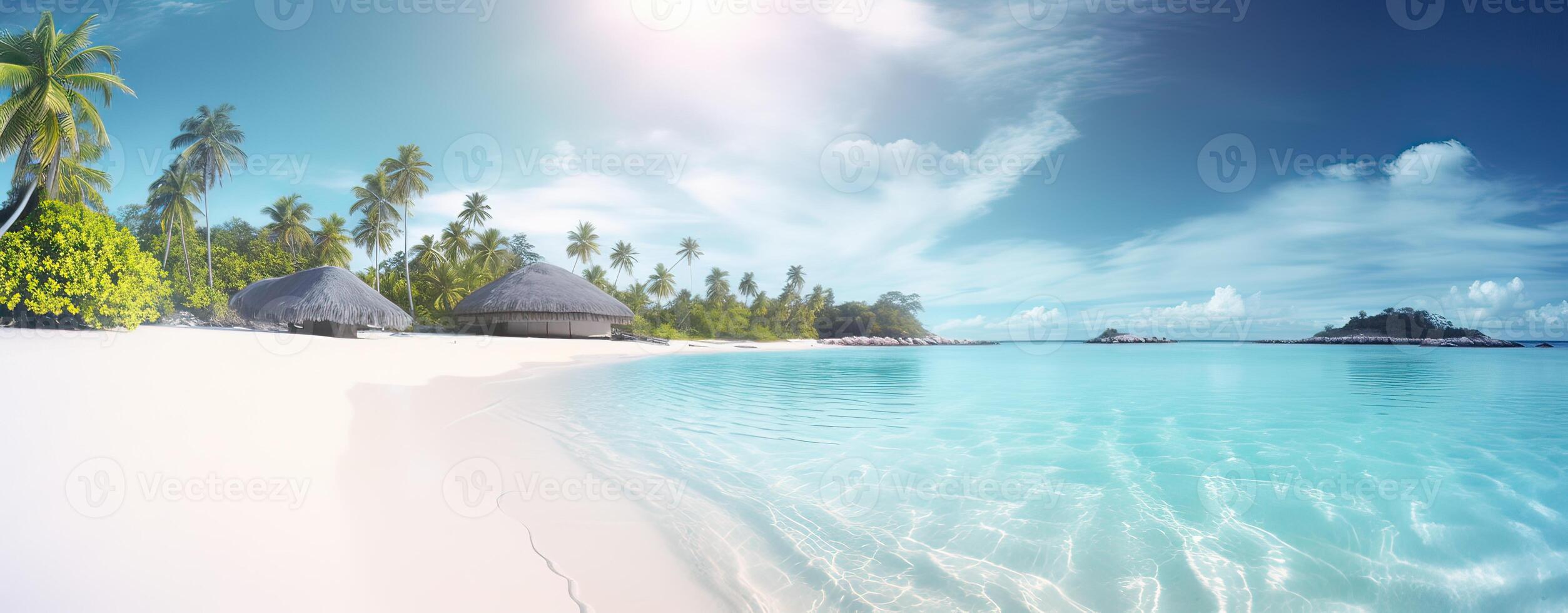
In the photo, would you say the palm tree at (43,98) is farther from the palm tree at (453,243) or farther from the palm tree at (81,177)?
the palm tree at (453,243)

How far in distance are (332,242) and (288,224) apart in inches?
87.0

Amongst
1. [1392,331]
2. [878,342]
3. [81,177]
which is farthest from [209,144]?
[1392,331]

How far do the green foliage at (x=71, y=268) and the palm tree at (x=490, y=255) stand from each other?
949 inches

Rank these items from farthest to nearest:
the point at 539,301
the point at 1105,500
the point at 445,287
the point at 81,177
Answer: the point at 445,287, the point at 539,301, the point at 81,177, the point at 1105,500

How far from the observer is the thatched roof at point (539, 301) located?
27969 millimetres

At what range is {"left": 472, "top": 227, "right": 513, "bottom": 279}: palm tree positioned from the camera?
37.7m

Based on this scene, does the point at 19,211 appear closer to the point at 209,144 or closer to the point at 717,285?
the point at 209,144

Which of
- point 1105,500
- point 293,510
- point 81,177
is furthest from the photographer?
point 81,177

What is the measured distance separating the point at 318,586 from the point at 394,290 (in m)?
37.6

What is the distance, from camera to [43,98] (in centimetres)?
1367

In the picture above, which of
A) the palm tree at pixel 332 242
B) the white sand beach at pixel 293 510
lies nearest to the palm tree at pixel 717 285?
the palm tree at pixel 332 242

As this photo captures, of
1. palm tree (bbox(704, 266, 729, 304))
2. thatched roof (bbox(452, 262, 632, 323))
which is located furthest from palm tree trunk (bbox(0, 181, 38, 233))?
palm tree (bbox(704, 266, 729, 304))

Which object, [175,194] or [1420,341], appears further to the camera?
[1420,341]

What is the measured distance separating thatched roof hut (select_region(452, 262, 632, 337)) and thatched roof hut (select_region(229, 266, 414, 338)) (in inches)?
230
